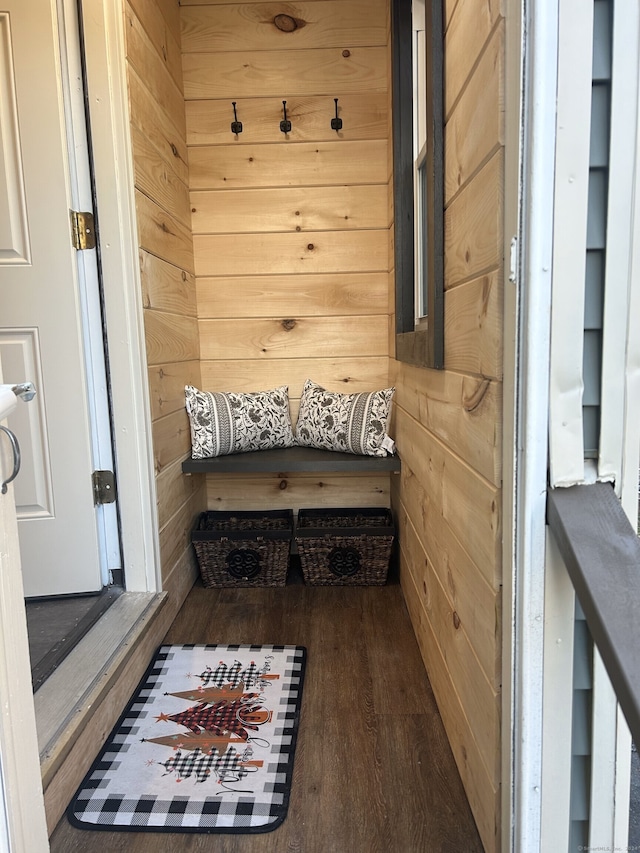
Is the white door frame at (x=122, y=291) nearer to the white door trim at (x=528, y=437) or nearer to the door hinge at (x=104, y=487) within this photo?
the door hinge at (x=104, y=487)

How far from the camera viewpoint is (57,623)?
177cm

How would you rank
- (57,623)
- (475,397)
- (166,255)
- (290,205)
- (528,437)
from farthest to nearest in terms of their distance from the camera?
(290,205) → (166,255) → (57,623) → (475,397) → (528,437)

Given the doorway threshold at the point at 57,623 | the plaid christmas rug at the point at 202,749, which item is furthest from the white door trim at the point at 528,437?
the doorway threshold at the point at 57,623

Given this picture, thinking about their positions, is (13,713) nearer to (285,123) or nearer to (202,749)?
(202,749)

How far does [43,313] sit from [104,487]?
574 millimetres

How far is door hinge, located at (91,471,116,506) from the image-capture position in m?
1.93

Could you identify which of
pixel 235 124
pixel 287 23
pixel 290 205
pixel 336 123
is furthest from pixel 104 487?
pixel 287 23

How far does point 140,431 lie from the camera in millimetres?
1940

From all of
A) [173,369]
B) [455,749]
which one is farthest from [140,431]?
[455,749]

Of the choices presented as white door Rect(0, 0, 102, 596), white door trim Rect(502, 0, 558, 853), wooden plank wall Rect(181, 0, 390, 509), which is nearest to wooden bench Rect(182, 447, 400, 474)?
wooden plank wall Rect(181, 0, 390, 509)

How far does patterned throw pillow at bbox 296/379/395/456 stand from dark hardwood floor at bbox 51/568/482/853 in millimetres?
617

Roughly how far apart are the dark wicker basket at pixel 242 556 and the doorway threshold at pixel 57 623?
491 millimetres

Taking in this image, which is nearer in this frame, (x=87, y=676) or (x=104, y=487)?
(x=87, y=676)

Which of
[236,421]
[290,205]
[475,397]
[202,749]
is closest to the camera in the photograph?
[475,397]
